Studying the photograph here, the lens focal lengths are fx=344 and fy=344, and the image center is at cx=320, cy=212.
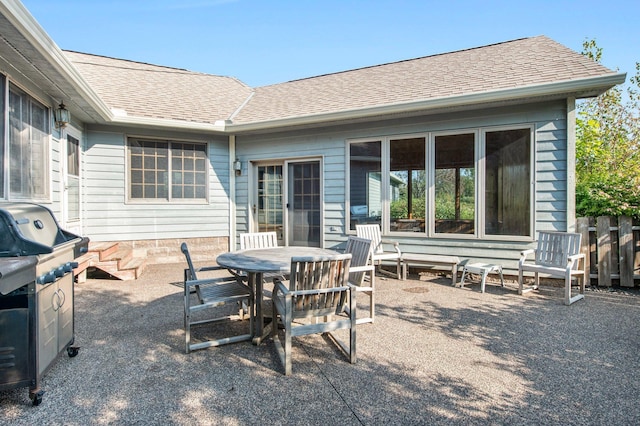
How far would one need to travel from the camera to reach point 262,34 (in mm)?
10023

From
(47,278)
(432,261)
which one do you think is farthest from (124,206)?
(432,261)

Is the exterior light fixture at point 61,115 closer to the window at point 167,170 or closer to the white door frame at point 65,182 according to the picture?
the white door frame at point 65,182

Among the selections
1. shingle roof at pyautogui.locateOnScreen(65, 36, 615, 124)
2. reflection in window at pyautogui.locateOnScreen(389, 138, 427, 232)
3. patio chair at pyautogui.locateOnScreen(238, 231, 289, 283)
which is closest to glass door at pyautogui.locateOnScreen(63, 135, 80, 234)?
shingle roof at pyautogui.locateOnScreen(65, 36, 615, 124)

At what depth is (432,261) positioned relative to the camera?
215 inches

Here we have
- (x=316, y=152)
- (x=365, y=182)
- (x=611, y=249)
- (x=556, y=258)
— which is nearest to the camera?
(x=556, y=258)

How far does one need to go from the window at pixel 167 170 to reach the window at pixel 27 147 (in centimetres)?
200

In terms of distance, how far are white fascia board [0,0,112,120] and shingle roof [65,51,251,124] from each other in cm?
220

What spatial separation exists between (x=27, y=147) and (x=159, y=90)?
420cm

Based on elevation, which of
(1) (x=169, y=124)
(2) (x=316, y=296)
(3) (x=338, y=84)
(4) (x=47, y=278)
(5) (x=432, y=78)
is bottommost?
(2) (x=316, y=296)

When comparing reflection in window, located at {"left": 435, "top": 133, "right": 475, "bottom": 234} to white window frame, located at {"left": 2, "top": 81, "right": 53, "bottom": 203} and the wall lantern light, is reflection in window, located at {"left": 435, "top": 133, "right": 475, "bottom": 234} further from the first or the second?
white window frame, located at {"left": 2, "top": 81, "right": 53, "bottom": 203}

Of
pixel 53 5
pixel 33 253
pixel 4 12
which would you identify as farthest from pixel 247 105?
pixel 33 253

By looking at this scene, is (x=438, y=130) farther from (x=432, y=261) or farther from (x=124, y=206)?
(x=124, y=206)

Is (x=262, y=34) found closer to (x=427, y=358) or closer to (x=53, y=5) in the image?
(x=53, y=5)

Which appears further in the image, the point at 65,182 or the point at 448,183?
the point at 448,183
